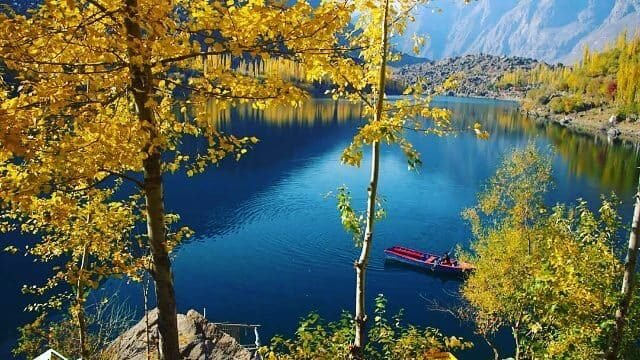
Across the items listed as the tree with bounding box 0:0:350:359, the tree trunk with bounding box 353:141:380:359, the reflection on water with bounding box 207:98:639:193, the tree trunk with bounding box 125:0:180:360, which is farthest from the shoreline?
the tree trunk with bounding box 125:0:180:360

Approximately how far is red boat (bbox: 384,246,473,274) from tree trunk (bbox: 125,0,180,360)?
103 feet

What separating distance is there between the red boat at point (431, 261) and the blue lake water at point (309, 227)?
0.73 meters

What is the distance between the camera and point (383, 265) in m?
36.6

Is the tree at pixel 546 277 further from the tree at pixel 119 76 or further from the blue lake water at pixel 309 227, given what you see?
the tree at pixel 119 76

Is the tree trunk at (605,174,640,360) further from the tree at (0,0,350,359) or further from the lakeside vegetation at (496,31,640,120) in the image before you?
the lakeside vegetation at (496,31,640,120)

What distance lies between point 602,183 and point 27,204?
63.1 m

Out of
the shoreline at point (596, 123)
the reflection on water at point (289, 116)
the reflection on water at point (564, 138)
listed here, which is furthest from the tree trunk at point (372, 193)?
the shoreline at point (596, 123)

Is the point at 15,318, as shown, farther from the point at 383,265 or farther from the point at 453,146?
the point at 453,146

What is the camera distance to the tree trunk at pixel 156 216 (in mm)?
4723

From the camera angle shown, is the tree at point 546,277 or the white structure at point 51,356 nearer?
the white structure at point 51,356

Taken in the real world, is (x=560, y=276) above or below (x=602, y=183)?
above

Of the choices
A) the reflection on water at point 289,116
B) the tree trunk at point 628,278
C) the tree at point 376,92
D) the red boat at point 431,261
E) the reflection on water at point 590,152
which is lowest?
the red boat at point 431,261

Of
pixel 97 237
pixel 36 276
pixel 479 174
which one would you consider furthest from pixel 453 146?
pixel 97 237

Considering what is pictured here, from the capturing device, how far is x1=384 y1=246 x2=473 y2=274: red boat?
3578 cm
